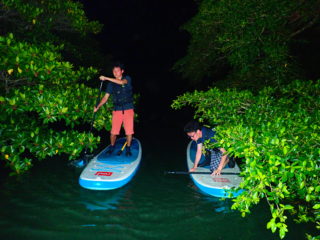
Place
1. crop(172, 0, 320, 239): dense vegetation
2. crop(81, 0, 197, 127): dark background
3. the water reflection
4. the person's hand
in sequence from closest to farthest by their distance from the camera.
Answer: crop(172, 0, 320, 239): dense vegetation → the water reflection → the person's hand → crop(81, 0, 197, 127): dark background

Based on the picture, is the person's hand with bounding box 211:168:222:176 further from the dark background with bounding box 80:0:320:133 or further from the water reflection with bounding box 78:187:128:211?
the dark background with bounding box 80:0:320:133

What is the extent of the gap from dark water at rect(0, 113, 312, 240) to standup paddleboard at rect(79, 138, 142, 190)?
299mm

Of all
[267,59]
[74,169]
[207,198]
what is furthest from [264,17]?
[74,169]

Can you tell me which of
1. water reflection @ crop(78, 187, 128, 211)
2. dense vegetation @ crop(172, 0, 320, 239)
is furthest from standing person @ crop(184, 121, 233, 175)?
water reflection @ crop(78, 187, 128, 211)

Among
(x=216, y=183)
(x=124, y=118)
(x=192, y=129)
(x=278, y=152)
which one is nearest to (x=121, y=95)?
(x=124, y=118)

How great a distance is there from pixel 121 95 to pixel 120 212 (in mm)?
→ 3365

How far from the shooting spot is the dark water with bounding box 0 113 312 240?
4586 millimetres

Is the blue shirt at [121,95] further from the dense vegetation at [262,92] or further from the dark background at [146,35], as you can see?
the dark background at [146,35]

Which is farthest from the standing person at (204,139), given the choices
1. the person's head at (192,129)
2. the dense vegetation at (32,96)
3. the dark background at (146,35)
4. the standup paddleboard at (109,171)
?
the dark background at (146,35)

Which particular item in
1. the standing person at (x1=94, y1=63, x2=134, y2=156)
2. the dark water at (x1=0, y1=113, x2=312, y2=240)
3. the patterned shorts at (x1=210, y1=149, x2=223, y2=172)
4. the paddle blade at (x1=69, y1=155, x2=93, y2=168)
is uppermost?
the standing person at (x1=94, y1=63, x2=134, y2=156)

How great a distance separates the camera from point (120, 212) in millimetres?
5328

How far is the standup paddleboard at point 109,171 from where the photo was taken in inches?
237

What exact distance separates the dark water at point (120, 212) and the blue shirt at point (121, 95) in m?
2.39

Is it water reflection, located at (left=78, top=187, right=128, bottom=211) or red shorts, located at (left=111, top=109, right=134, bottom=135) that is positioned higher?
red shorts, located at (left=111, top=109, right=134, bottom=135)
